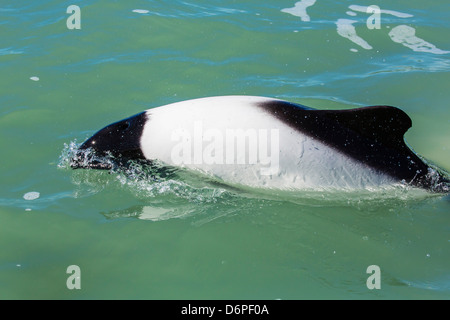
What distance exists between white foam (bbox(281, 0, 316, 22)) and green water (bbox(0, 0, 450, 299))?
193 millimetres

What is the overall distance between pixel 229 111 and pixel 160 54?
12.9 ft

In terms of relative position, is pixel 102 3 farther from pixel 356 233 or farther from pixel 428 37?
pixel 356 233

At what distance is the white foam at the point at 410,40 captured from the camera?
942 cm

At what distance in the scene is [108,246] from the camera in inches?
181

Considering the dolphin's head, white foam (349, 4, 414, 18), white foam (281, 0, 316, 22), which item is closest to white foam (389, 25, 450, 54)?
white foam (349, 4, 414, 18)

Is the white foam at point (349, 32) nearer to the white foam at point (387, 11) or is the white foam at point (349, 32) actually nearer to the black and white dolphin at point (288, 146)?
the white foam at point (387, 11)

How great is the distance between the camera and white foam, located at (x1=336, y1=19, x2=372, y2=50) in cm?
938

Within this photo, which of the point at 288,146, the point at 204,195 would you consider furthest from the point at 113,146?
the point at 288,146

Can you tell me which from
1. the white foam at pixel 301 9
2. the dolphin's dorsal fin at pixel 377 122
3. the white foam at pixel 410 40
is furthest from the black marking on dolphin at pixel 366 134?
the white foam at pixel 301 9

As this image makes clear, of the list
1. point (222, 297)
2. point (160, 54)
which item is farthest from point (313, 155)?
point (160, 54)

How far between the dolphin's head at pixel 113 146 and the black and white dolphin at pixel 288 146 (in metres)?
0.06

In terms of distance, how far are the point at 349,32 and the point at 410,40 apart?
1.10m
